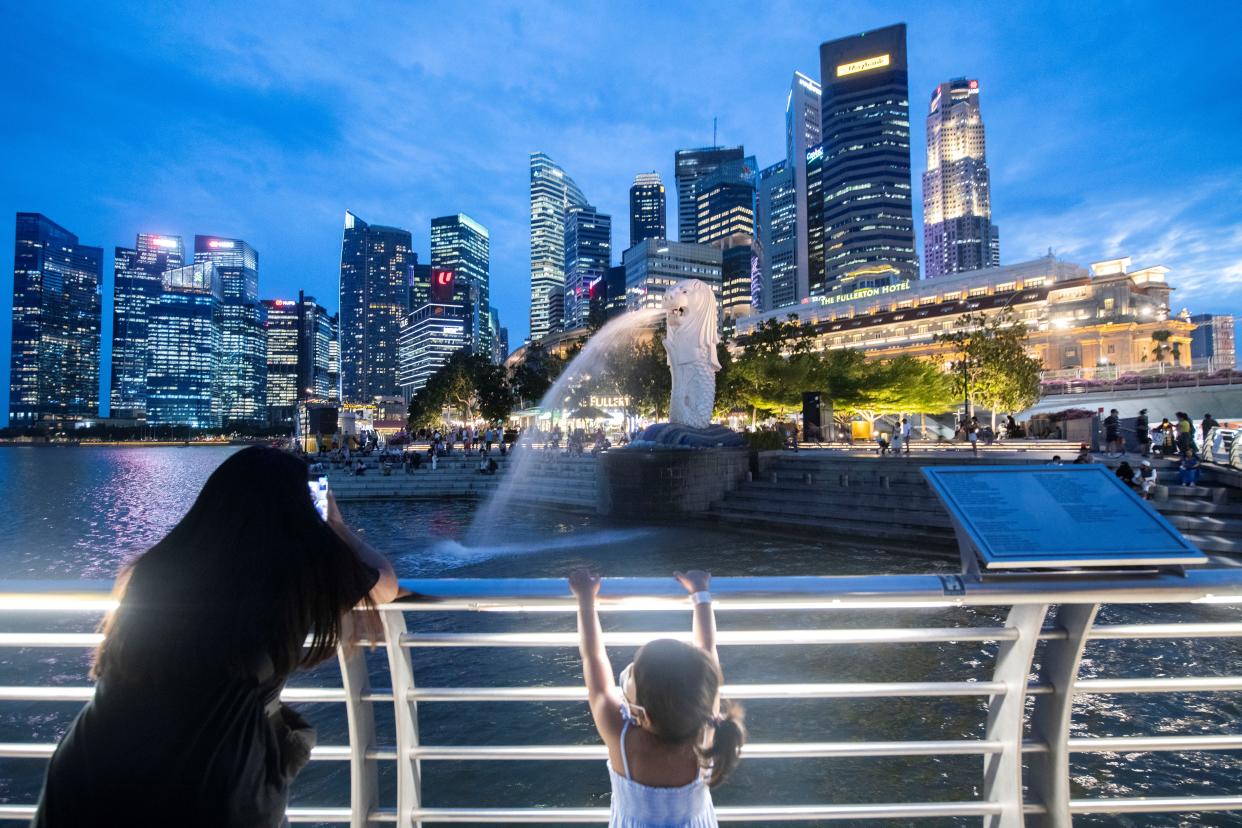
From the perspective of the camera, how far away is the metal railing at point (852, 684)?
2.17 metres

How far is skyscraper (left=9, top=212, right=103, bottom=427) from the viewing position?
16988cm

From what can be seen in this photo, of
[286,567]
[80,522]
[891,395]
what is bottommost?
[80,522]

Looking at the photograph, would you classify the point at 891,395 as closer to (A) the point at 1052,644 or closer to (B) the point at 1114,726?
(B) the point at 1114,726

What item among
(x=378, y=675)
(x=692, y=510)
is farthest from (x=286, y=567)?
(x=692, y=510)

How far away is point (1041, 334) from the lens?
227ft

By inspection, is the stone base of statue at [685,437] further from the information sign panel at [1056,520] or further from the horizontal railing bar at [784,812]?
the horizontal railing bar at [784,812]

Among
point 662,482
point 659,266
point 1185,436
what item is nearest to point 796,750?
point 662,482

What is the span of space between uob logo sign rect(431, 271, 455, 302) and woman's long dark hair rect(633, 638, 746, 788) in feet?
353

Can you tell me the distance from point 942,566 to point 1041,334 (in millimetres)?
67634

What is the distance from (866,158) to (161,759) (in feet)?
560

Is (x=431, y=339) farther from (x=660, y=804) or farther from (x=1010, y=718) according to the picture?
(x=660, y=804)

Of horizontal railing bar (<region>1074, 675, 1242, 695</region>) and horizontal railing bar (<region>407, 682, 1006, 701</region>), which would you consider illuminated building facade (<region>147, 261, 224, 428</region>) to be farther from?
horizontal railing bar (<region>1074, 675, 1242, 695</region>)

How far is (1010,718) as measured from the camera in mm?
2453

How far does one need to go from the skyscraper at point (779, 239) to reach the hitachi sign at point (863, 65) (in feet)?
83.5
